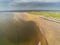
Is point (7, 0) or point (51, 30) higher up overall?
point (7, 0)

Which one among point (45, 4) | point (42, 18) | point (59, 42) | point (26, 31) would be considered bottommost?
point (59, 42)

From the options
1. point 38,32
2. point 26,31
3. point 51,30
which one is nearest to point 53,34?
point 51,30

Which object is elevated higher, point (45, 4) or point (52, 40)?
point (45, 4)

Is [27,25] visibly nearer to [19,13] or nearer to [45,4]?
[19,13]

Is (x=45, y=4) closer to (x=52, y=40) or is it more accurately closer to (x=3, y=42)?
(x=52, y=40)

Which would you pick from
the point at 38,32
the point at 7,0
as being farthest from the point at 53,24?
the point at 7,0

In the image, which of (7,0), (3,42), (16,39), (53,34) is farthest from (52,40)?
(7,0)

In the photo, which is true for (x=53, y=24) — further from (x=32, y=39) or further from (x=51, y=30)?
(x=32, y=39)
